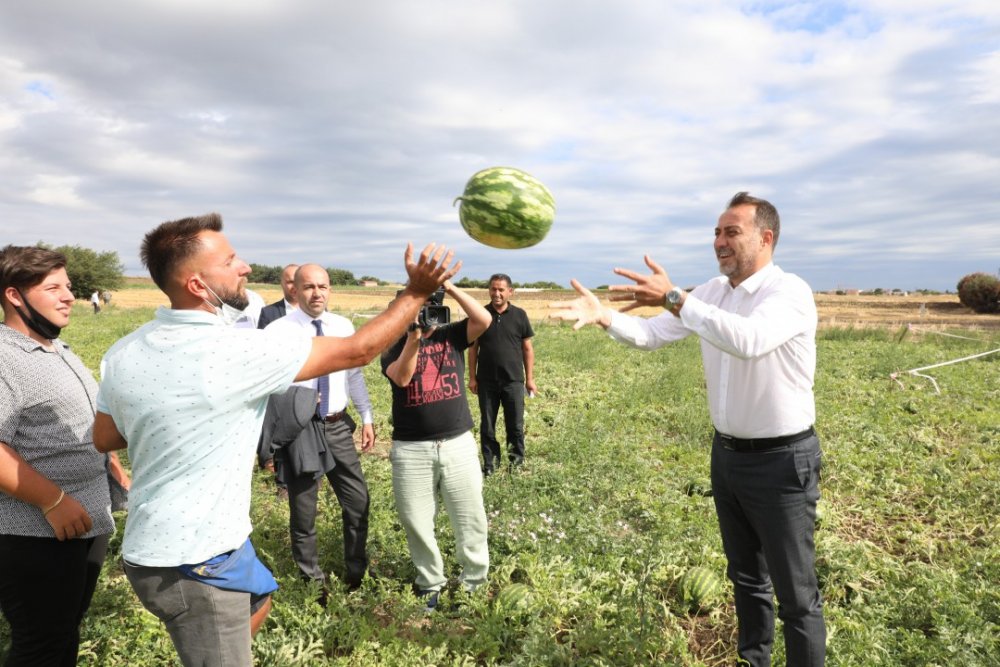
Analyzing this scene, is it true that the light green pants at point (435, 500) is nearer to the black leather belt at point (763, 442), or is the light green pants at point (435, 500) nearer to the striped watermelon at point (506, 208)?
the black leather belt at point (763, 442)

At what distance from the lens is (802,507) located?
3.19 metres

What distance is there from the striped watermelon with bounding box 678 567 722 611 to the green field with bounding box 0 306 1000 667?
3.2 inches

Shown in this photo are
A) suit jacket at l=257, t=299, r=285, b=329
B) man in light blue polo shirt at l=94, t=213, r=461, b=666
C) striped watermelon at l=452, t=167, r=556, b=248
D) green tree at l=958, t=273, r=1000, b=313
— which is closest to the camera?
man in light blue polo shirt at l=94, t=213, r=461, b=666

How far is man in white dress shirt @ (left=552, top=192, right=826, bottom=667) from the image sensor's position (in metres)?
3.14

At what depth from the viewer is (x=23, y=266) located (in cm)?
305

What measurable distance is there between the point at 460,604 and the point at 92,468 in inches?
102

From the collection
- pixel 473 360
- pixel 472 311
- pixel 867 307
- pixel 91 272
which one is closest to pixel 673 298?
pixel 472 311

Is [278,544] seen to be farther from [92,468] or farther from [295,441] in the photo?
[92,468]

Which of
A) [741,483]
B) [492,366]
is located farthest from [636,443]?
[741,483]

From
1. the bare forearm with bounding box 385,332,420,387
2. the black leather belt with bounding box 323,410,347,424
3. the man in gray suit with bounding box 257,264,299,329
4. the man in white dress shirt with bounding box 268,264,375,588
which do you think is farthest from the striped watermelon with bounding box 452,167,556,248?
the man in gray suit with bounding box 257,264,299,329

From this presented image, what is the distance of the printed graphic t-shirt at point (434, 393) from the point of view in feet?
14.2

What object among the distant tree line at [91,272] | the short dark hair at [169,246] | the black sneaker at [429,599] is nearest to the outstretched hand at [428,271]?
the short dark hair at [169,246]

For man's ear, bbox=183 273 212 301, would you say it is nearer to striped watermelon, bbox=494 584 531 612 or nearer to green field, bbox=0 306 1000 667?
green field, bbox=0 306 1000 667

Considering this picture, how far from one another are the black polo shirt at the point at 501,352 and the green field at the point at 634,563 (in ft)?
3.90
